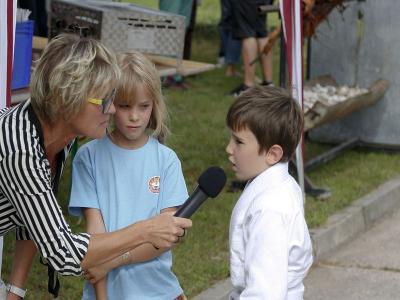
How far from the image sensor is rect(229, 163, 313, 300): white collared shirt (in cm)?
297

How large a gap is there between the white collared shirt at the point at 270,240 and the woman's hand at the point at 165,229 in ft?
0.60

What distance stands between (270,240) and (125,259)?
721 mm

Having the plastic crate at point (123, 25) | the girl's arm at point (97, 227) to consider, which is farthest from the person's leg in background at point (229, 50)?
the girl's arm at point (97, 227)

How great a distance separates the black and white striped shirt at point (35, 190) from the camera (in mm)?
3221

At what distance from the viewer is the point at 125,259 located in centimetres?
352

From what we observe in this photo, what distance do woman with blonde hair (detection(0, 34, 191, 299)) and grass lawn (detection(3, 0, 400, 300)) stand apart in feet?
6.07

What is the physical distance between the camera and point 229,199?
7.02 m

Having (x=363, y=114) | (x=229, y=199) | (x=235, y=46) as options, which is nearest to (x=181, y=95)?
(x=235, y=46)

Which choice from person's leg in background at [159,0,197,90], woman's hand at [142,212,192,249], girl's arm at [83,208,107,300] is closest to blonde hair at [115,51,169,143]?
girl's arm at [83,208,107,300]

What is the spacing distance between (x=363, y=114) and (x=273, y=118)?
570 cm

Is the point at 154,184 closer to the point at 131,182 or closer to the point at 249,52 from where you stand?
the point at 131,182

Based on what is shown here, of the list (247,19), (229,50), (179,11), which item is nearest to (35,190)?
(179,11)

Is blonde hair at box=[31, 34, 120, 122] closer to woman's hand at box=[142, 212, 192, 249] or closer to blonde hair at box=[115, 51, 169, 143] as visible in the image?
blonde hair at box=[115, 51, 169, 143]

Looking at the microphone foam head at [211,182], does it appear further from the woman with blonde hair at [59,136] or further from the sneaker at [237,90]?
the sneaker at [237,90]
